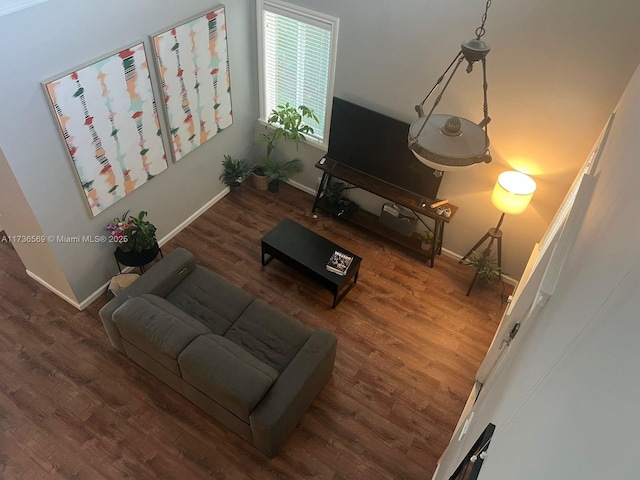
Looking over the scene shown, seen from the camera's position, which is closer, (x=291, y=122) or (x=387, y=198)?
(x=387, y=198)

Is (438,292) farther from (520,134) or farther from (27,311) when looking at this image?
(27,311)

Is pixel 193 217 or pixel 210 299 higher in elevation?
pixel 210 299

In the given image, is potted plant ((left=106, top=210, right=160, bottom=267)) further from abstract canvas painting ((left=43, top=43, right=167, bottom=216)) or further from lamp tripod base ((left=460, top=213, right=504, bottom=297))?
lamp tripod base ((left=460, top=213, right=504, bottom=297))

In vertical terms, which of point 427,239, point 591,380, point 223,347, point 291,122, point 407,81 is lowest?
point 427,239

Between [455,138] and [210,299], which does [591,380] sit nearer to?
[455,138]

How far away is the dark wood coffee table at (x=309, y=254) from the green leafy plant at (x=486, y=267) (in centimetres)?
126

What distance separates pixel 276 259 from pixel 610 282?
168 inches

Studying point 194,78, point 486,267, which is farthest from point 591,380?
point 194,78

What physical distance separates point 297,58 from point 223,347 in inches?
127

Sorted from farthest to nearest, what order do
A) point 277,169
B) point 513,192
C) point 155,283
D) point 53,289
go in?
point 277,169 < point 53,289 < point 513,192 < point 155,283

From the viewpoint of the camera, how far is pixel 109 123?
3975 mm

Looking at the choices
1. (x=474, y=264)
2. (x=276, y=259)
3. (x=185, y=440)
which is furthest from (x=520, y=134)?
(x=185, y=440)

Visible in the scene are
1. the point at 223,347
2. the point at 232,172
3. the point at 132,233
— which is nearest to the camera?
the point at 223,347

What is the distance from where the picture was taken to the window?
475 cm
